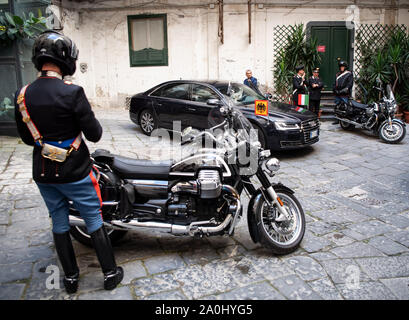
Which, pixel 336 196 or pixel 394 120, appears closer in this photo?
pixel 336 196

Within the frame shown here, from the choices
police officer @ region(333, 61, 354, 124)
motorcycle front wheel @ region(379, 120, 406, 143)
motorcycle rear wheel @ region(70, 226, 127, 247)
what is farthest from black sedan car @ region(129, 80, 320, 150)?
motorcycle rear wheel @ region(70, 226, 127, 247)

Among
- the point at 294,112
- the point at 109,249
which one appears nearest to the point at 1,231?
the point at 109,249

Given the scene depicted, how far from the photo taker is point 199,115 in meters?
8.34

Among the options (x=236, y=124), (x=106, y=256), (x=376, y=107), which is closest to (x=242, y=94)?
(x=376, y=107)

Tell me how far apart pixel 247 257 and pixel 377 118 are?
7.05 metres

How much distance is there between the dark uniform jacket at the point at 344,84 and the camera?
10.5 meters

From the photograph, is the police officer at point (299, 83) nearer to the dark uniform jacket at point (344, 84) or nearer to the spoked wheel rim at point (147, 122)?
the dark uniform jacket at point (344, 84)

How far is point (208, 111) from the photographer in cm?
809

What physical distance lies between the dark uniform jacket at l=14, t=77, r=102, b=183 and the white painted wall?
10510 mm

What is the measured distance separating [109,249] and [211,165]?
45.7 inches

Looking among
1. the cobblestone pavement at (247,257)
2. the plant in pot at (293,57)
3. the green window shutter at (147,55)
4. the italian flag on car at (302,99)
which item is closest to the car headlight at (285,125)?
the cobblestone pavement at (247,257)

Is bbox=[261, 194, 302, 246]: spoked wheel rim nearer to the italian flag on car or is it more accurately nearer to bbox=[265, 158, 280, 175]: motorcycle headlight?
bbox=[265, 158, 280, 175]: motorcycle headlight

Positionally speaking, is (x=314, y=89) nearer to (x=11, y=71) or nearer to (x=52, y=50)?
(x=11, y=71)
